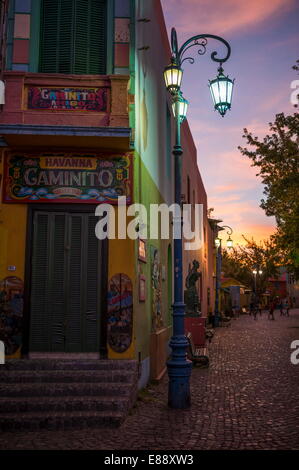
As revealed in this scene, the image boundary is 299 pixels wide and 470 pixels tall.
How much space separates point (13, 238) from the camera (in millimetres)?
8383

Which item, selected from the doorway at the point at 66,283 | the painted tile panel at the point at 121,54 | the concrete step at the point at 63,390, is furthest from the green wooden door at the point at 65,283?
the painted tile panel at the point at 121,54

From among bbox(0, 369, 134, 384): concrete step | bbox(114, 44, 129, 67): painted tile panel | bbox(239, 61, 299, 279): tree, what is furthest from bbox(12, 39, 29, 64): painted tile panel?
bbox(239, 61, 299, 279): tree

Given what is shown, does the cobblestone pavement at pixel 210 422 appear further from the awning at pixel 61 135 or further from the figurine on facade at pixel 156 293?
the awning at pixel 61 135

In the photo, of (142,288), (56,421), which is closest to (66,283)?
(142,288)

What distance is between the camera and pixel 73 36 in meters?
9.12

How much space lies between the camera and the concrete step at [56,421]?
647cm

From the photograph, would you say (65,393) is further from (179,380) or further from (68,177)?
(68,177)

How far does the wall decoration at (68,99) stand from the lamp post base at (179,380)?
4474 mm

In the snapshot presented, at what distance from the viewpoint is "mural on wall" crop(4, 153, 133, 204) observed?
27.7 feet

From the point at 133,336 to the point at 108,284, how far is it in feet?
3.39

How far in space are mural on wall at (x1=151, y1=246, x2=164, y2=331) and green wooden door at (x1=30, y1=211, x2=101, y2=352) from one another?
99.1 inches

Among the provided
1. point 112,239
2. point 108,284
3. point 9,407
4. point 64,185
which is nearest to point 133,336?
point 108,284

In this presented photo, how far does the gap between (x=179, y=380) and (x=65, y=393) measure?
189cm
